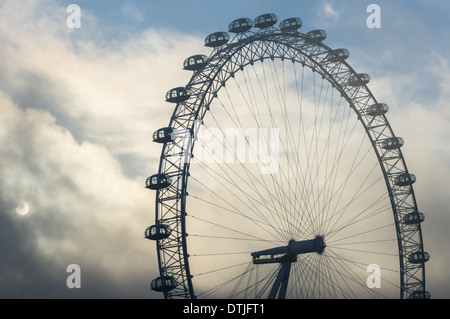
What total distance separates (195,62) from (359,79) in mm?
22798

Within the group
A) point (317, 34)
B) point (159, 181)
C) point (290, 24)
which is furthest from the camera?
point (317, 34)

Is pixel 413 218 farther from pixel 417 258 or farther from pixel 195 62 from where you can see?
pixel 195 62

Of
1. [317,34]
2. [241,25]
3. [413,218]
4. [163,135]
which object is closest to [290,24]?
[317,34]

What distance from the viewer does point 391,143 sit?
237 ft

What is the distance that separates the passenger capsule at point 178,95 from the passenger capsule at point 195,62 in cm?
267

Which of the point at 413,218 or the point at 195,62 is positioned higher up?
the point at 195,62

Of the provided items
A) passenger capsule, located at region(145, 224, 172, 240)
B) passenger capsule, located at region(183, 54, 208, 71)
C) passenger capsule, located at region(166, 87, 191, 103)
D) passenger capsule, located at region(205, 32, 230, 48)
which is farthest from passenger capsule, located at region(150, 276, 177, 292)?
Answer: passenger capsule, located at region(205, 32, 230, 48)

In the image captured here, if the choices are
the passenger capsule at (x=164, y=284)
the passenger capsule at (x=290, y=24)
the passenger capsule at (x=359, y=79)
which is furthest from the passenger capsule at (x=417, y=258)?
the passenger capsule at (x=164, y=284)

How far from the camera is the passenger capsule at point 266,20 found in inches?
2309

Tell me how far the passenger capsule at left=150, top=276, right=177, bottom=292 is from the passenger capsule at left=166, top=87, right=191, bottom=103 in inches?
639

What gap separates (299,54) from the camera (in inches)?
2525
